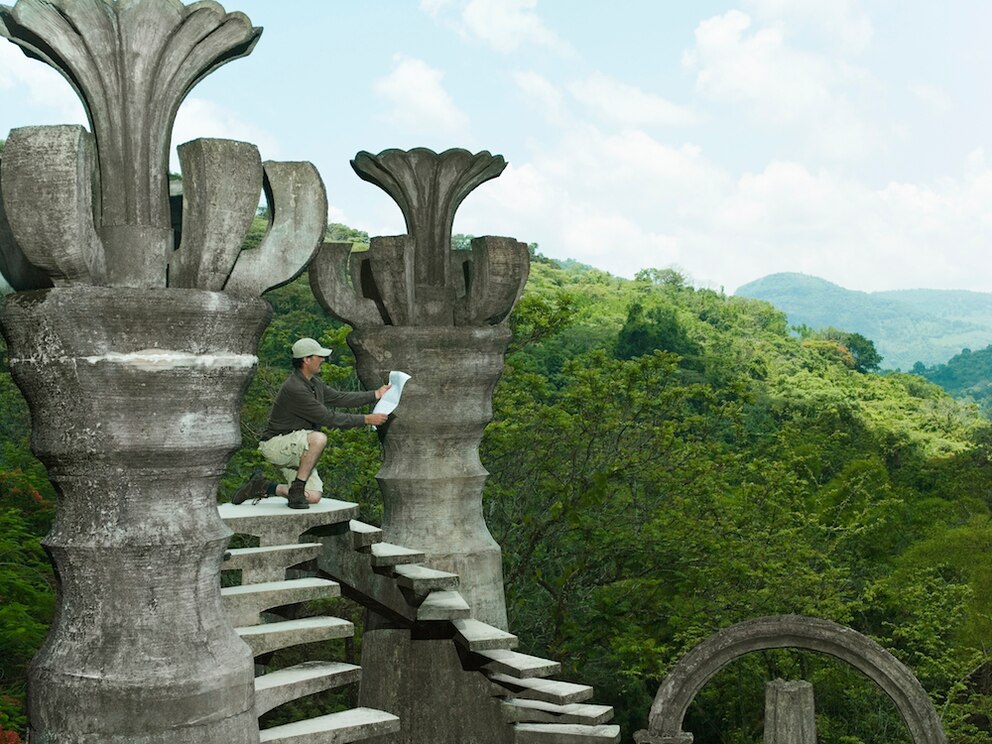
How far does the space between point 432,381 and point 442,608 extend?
1.63m

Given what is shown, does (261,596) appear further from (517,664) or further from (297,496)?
(517,664)

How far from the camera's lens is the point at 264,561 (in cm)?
765

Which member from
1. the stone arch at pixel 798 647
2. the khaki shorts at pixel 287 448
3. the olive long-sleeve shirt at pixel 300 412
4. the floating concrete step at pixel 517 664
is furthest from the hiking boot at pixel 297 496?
the stone arch at pixel 798 647

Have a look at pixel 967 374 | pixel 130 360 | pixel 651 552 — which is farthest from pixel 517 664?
pixel 967 374

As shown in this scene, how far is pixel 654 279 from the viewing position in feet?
277

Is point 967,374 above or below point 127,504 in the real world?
below

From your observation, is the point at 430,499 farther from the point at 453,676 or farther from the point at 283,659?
the point at 283,659

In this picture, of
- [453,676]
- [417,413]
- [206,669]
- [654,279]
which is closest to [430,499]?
[417,413]

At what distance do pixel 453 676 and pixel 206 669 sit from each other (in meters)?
3.40

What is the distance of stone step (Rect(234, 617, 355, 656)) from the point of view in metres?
6.95

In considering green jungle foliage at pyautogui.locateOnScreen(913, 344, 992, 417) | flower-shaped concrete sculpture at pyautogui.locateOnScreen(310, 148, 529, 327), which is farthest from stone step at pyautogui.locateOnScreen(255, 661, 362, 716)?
green jungle foliage at pyautogui.locateOnScreen(913, 344, 992, 417)

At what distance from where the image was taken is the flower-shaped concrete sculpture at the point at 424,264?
930cm

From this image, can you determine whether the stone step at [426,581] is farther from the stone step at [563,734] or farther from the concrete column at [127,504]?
the concrete column at [127,504]

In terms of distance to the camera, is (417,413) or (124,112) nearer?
(124,112)
